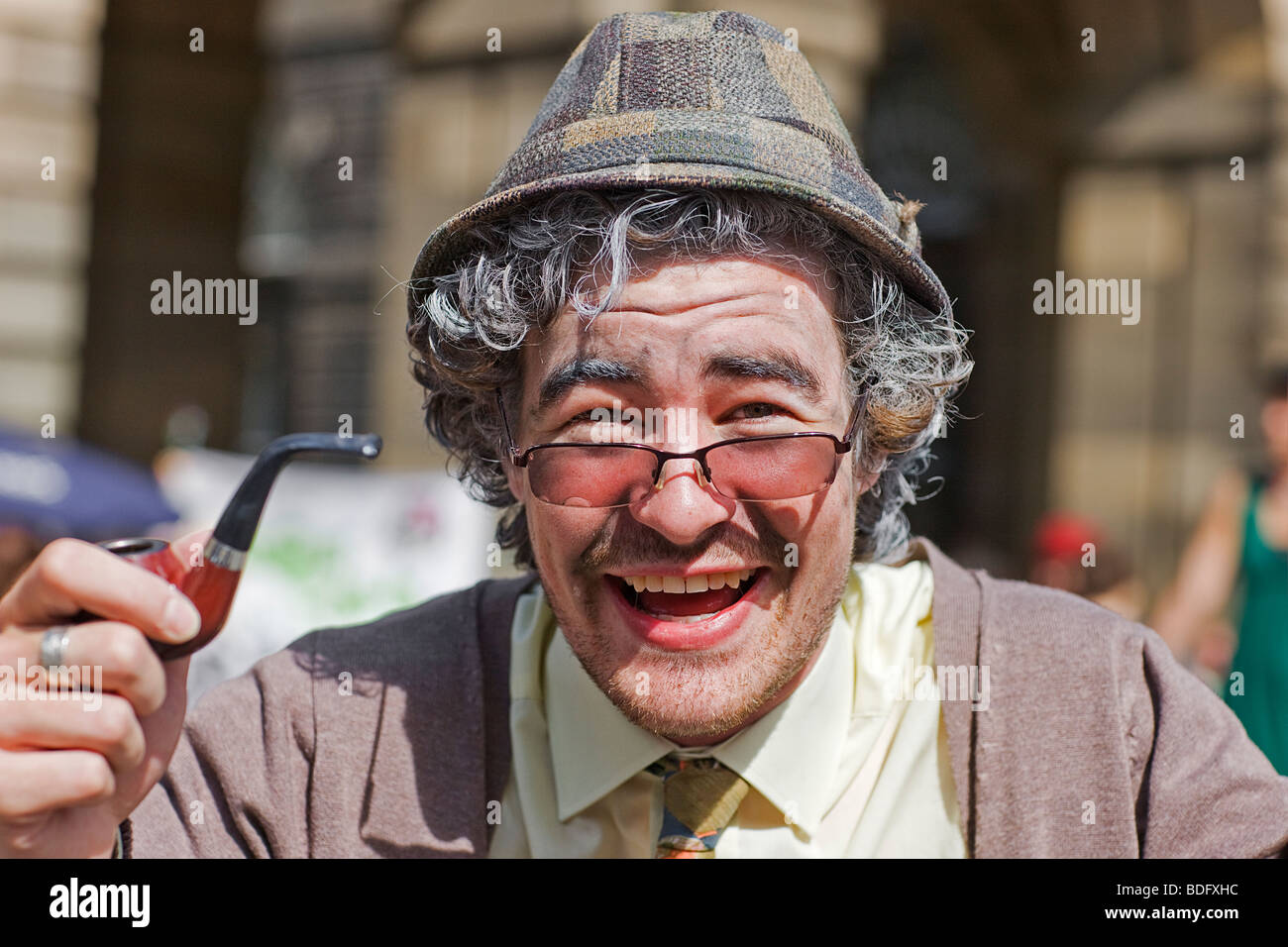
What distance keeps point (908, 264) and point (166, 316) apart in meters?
9.50

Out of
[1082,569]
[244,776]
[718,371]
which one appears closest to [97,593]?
[244,776]

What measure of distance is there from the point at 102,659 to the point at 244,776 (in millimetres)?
634

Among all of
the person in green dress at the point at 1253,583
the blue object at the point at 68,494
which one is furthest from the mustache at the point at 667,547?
the blue object at the point at 68,494

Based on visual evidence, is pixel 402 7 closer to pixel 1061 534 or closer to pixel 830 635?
pixel 1061 534

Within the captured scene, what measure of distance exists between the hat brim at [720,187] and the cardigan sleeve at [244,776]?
833 mm

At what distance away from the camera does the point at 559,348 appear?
1.92 m

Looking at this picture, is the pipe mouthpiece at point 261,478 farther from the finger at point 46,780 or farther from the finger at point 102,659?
the finger at point 46,780

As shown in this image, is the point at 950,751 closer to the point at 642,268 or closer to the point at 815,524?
the point at 815,524

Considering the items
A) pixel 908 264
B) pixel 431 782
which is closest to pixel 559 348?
pixel 908 264

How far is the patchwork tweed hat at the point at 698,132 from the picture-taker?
5.85 ft

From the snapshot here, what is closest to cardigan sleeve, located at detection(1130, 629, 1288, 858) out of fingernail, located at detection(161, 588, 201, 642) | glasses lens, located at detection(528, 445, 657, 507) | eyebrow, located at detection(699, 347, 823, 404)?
eyebrow, located at detection(699, 347, 823, 404)

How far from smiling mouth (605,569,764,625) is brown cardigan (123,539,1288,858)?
37cm

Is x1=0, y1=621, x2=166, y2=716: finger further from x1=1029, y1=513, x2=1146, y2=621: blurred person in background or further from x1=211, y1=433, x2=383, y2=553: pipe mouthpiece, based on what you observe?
x1=1029, y1=513, x2=1146, y2=621: blurred person in background

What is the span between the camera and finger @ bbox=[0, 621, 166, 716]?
1395 mm
